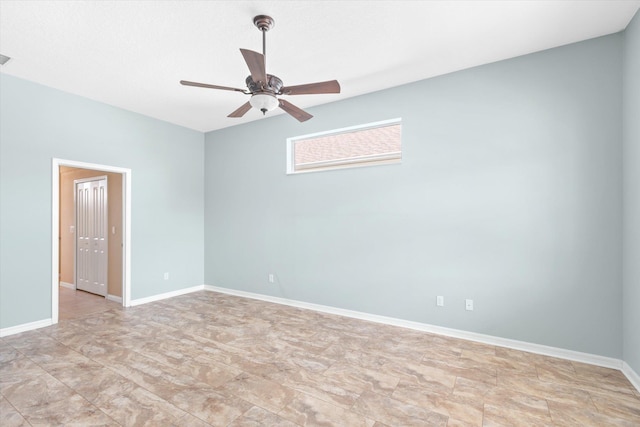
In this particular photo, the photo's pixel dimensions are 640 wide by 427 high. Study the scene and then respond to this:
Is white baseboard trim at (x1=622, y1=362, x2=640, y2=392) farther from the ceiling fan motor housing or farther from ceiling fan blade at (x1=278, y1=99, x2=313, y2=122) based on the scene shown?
the ceiling fan motor housing

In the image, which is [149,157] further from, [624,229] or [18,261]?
[624,229]

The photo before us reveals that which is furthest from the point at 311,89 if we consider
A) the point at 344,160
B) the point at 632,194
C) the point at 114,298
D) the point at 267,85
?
the point at 114,298

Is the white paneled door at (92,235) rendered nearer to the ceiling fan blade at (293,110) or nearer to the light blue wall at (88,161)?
the light blue wall at (88,161)

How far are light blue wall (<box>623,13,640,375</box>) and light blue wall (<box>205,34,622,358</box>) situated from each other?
0.30 ft

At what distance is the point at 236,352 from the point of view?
A: 9.87ft

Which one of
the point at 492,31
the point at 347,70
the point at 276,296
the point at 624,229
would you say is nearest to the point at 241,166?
the point at 276,296

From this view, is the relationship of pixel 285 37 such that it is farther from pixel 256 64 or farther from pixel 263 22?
pixel 256 64

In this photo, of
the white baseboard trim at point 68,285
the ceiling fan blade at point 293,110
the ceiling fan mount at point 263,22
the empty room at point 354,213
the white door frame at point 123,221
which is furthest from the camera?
the white baseboard trim at point 68,285

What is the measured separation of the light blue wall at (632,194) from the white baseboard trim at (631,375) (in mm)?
38

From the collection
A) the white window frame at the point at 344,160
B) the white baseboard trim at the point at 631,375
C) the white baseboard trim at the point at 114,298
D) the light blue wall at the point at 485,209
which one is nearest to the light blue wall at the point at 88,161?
the white baseboard trim at the point at 114,298

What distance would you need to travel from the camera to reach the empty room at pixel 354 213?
2350 millimetres

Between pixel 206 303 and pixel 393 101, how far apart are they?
4.09 meters

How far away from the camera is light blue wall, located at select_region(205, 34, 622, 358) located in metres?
2.77

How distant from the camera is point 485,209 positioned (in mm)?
3258
